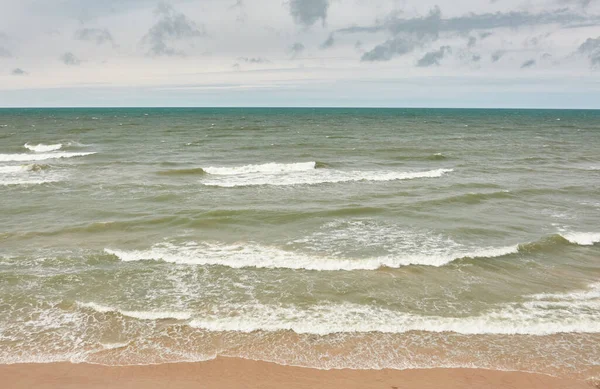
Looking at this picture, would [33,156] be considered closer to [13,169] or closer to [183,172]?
[13,169]

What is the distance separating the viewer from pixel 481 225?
17688 millimetres

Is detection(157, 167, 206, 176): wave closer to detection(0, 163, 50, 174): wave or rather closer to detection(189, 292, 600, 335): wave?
detection(0, 163, 50, 174): wave

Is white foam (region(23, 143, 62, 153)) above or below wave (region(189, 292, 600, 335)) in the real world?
above

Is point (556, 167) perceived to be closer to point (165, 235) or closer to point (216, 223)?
point (216, 223)

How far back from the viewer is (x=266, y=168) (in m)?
31.5

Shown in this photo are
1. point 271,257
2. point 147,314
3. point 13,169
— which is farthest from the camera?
point 13,169

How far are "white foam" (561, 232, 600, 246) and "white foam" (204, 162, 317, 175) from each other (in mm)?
18032

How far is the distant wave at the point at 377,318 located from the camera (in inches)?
390

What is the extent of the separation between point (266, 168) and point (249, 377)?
23899 mm

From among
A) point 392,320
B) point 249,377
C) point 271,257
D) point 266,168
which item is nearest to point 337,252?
point 271,257

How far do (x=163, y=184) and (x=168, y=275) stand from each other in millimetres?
13863

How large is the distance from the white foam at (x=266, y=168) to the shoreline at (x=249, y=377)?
21976mm

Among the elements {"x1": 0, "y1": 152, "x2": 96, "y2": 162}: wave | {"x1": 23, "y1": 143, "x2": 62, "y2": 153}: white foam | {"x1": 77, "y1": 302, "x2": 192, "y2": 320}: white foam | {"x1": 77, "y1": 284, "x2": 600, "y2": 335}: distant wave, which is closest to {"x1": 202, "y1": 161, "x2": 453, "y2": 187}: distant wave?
{"x1": 0, "y1": 152, "x2": 96, "y2": 162}: wave

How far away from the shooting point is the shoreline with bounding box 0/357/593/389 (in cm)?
795
